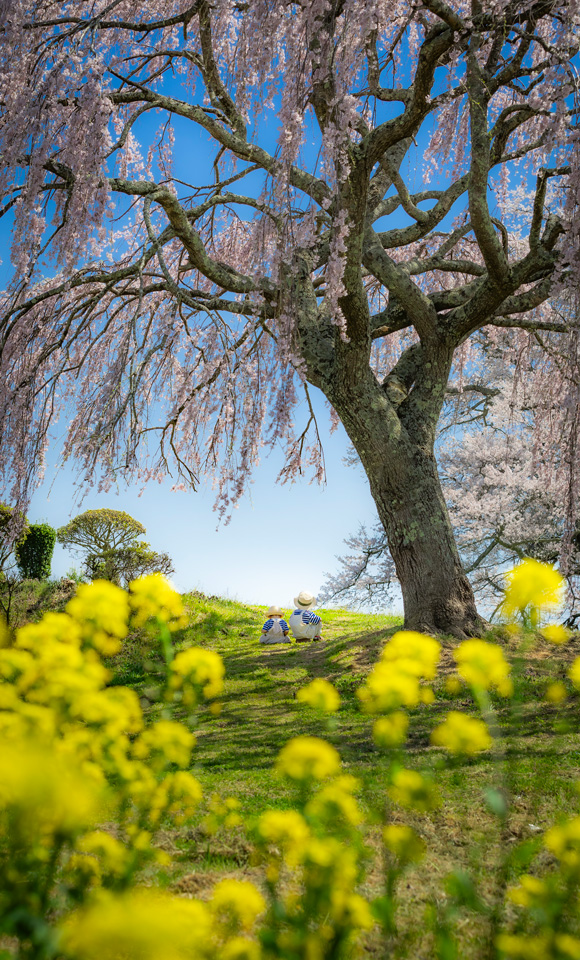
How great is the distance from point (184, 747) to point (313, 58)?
443cm

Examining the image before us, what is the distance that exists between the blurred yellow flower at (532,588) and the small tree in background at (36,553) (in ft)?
41.7

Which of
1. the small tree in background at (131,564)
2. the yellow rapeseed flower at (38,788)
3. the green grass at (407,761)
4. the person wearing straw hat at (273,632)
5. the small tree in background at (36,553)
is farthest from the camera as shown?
the small tree in background at (36,553)

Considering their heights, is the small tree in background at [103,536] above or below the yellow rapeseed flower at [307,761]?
above

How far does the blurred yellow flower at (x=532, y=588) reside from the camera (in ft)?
5.34

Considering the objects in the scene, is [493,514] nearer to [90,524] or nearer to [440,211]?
[440,211]

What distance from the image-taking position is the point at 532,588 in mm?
1615

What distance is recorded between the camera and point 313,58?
4.16 m

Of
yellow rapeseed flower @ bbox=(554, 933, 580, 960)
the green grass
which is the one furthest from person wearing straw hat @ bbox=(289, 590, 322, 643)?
yellow rapeseed flower @ bbox=(554, 933, 580, 960)

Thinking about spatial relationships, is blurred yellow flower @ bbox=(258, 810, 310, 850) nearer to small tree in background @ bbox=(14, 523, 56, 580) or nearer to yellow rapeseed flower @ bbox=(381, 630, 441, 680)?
yellow rapeseed flower @ bbox=(381, 630, 441, 680)

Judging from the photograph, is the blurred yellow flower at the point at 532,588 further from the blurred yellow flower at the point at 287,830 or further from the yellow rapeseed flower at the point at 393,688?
the blurred yellow flower at the point at 287,830

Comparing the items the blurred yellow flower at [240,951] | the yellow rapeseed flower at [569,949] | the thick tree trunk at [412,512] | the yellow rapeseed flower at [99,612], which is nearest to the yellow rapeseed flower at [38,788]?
the blurred yellow flower at [240,951]

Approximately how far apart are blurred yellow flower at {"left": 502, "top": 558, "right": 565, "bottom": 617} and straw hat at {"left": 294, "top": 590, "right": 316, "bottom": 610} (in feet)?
23.7

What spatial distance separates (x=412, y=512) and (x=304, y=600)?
345cm

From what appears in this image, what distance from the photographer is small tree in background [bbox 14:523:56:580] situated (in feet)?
42.5
